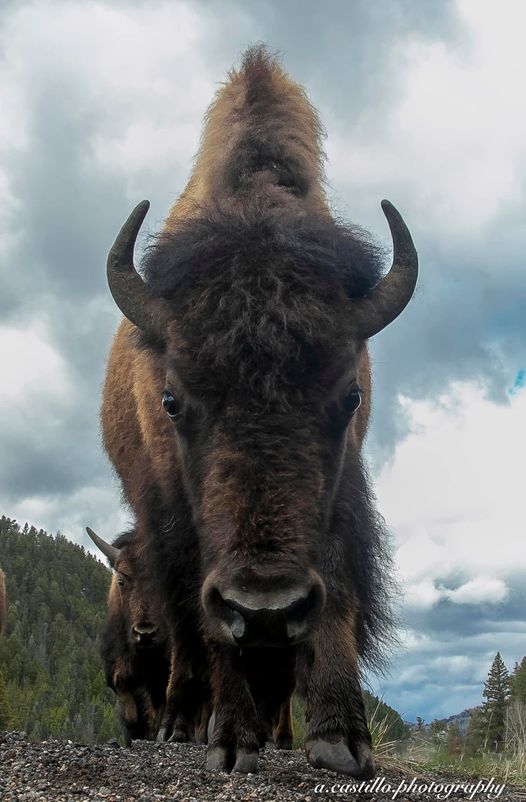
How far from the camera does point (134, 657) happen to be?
12133 mm

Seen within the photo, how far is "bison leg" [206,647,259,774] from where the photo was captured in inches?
210

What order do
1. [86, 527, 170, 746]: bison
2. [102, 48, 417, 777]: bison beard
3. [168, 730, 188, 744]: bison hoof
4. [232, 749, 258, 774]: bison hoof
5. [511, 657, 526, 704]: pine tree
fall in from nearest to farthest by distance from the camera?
[102, 48, 417, 777]: bison beard, [232, 749, 258, 774]: bison hoof, [168, 730, 188, 744]: bison hoof, [86, 527, 170, 746]: bison, [511, 657, 526, 704]: pine tree

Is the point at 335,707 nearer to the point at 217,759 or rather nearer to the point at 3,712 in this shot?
the point at 217,759

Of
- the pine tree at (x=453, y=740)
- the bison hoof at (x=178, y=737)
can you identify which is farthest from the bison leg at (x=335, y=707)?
the pine tree at (x=453, y=740)

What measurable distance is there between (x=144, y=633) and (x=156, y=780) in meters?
6.94

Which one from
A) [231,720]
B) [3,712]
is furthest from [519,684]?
[3,712]

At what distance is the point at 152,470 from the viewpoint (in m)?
A: 6.93

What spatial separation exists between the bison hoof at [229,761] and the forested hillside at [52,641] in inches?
1196

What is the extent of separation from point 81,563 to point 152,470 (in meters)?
87.7

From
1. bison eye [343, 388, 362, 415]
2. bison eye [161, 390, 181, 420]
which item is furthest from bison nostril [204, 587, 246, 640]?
bison eye [343, 388, 362, 415]

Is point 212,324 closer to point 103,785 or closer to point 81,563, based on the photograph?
point 103,785

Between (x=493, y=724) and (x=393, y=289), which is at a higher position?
(x=393, y=289)

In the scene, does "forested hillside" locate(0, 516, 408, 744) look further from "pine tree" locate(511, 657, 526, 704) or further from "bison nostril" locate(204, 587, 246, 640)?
"bison nostril" locate(204, 587, 246, 640)

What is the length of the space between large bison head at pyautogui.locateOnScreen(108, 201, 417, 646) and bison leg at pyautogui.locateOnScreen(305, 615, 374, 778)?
56 centimetres
